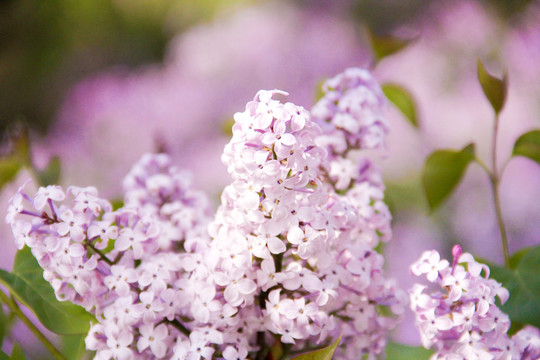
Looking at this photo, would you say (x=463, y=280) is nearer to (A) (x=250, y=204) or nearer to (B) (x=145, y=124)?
(A) (x=250, y=204)

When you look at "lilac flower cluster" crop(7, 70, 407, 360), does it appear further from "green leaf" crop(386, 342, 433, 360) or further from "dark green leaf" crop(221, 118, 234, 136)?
"dark green leaf" crop(221, 118, 234, 136)

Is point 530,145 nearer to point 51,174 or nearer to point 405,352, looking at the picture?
point 405,352

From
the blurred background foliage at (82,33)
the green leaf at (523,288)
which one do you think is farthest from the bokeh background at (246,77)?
the green leaf at (523,288)

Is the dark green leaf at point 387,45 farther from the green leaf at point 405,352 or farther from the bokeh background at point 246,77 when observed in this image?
the bokeh background at point 246,77

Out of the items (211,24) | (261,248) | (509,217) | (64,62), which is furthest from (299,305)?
(64,62)

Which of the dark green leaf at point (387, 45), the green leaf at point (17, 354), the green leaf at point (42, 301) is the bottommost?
the green leaf at point (17, 354)

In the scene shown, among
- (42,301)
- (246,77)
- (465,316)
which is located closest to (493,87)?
(465,316)
